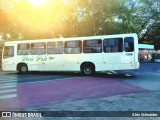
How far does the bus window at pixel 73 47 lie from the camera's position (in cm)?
1647

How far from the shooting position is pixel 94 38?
52.4 feet

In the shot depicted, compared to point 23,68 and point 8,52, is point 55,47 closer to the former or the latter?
point 23,68

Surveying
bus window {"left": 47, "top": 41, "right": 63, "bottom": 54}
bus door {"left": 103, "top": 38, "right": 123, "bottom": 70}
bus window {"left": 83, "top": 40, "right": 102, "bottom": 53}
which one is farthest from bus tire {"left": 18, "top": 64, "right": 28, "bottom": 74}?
bus door {"left": 103, "top": 38, "right": 123, "bottom": 70}

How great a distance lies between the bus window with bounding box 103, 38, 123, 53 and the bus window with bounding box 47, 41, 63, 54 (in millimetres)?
3478

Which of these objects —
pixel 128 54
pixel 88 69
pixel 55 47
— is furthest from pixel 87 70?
pixel 128 54

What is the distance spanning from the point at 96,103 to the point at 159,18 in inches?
1552

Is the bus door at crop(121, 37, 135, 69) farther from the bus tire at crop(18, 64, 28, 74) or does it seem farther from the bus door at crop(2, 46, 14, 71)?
the bus door at crop(2, 46, 14, 71)

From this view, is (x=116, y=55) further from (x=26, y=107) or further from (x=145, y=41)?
(x=145, y=41)

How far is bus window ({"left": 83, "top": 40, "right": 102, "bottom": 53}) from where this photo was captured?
1590 cm

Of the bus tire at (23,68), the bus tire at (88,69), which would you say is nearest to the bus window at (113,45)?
the bus tire at (88,69)

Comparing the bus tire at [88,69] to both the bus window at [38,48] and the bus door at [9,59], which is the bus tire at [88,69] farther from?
the bus door at [9,59]

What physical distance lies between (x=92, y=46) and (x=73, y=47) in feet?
4.92

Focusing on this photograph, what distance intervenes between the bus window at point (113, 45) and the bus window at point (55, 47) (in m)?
3.48

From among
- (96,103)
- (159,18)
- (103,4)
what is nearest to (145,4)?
(159,18)
